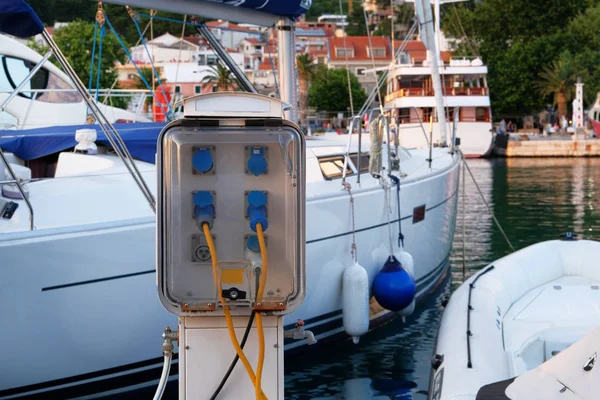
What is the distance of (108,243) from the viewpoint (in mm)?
5555

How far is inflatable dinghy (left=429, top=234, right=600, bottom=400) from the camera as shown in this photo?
3.95 metres

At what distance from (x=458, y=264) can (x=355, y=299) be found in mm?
4742

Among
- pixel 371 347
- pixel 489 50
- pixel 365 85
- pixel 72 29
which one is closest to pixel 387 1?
pixel 365 85

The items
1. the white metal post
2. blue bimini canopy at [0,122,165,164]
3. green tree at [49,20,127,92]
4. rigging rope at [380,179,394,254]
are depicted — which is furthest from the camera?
green tree at [49,20,127,92]

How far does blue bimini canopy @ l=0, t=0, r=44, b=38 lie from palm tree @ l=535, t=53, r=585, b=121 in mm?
46410

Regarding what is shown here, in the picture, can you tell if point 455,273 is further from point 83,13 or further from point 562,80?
point 83,13

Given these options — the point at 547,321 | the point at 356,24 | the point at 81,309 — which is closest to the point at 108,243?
the point at 81,309

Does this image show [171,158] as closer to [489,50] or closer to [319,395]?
[319,395]

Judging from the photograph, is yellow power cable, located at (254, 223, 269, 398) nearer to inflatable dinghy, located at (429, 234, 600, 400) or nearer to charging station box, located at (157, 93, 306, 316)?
charging station box, located at (157, 93, 306, 316)

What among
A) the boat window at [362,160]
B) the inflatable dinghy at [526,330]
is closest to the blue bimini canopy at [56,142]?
the boat window at [362,160]

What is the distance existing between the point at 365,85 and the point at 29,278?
66170 mm

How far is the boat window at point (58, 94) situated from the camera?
35.7 ft

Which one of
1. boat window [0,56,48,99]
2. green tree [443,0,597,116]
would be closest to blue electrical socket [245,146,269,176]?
boat window [0,56,48,99]

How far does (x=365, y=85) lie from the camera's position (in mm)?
70375
